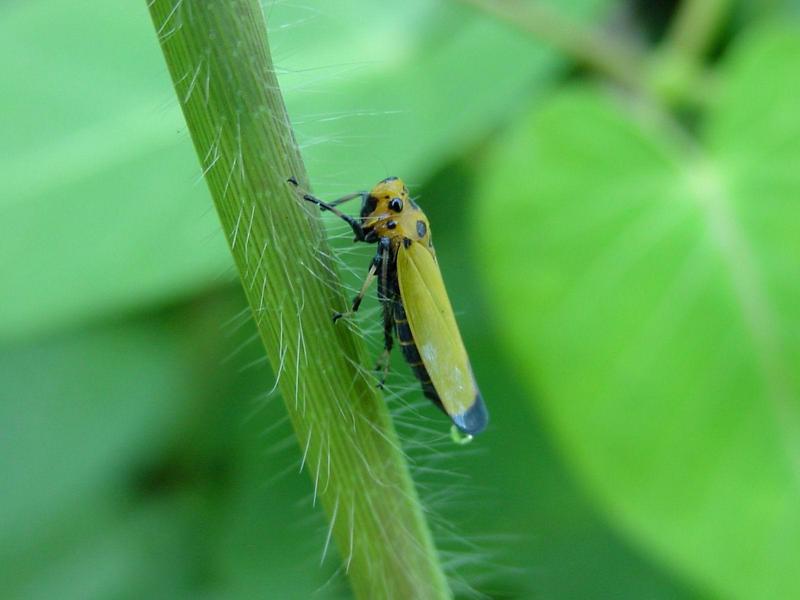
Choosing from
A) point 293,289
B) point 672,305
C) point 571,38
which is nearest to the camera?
point 293,289

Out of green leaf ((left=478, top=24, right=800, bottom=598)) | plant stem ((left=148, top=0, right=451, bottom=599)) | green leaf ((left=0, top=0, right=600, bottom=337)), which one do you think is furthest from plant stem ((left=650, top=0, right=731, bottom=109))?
plant stem ((left=148, top=0, right=451, bottom=599))

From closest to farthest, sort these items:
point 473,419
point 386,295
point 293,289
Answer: point 293,289 → point 473,419 → point 386,295

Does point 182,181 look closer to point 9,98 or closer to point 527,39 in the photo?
point 9,98

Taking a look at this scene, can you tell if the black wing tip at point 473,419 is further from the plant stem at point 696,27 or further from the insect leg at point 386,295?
the plant stem at point 696,27

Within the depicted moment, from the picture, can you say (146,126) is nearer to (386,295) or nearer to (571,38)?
(571,38)

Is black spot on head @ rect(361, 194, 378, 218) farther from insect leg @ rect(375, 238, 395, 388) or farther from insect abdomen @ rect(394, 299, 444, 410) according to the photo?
insect abdomen @ rect(394, 299, 444, 410)

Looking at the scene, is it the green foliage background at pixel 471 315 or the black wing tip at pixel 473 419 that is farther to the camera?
the green foliage background at pixel 471 315

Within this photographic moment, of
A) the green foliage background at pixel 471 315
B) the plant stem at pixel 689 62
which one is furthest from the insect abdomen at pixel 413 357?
the plant stem at pixel 689 62

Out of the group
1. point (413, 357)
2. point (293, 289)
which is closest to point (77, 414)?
point (413, 357)
